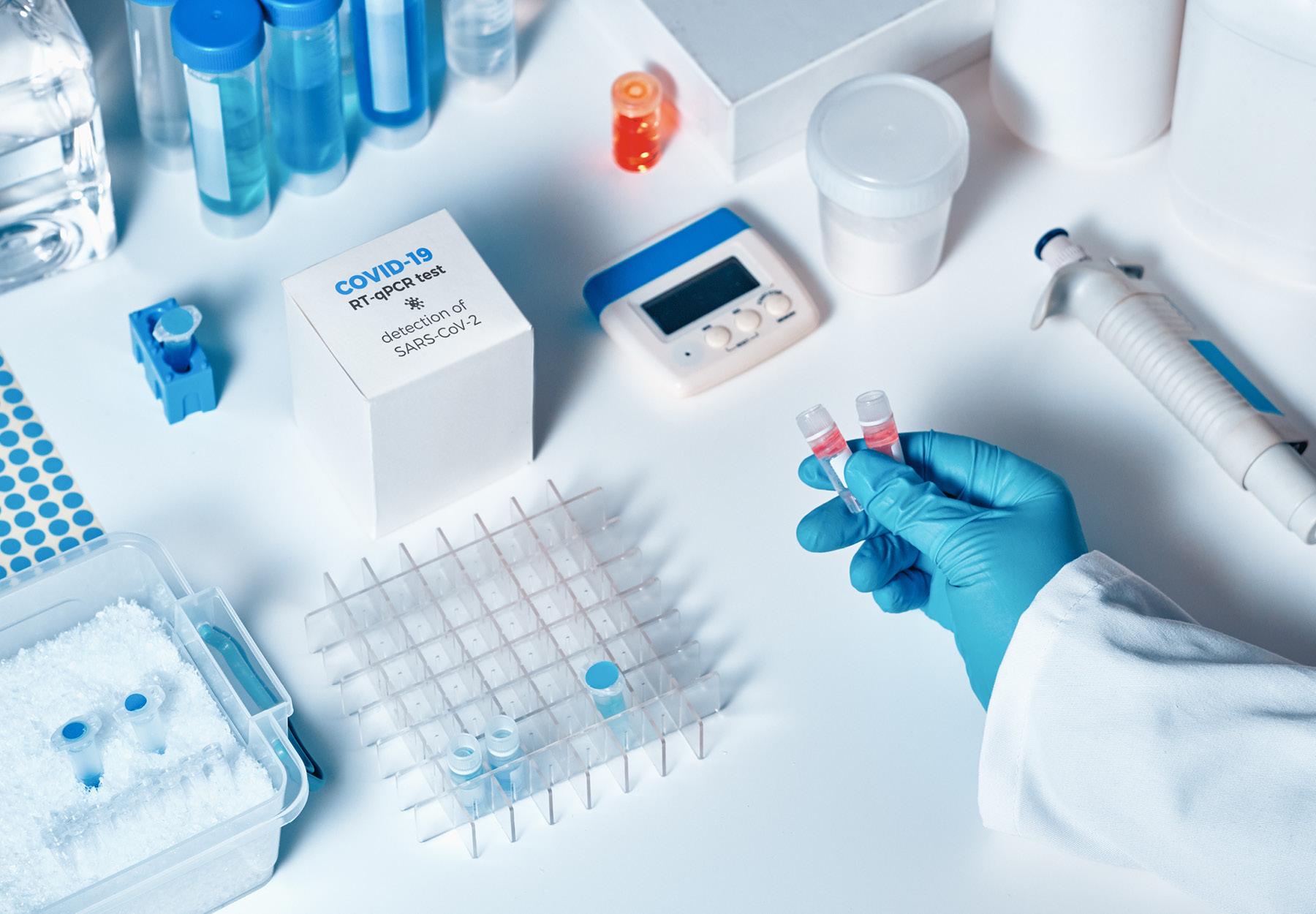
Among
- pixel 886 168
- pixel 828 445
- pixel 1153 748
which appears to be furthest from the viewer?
pixel 886 168

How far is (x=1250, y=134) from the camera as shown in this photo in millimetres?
1421

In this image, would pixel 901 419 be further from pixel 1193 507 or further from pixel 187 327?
pixel 187 327

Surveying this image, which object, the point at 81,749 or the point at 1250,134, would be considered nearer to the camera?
the point at 81,749

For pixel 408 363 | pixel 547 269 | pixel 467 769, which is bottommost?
pixel 467 769

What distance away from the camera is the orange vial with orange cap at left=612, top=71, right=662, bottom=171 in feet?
4.98

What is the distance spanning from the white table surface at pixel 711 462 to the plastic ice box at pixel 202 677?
0.18ft

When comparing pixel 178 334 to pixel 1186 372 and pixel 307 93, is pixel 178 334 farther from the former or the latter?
pixel 1186 372

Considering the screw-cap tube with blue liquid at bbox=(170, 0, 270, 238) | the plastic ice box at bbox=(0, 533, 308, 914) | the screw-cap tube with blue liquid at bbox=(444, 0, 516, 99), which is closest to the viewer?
the plastic ice box at bbox=(0, 533, 308, 914)

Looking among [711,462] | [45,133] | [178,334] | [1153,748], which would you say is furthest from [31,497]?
[1153,748]

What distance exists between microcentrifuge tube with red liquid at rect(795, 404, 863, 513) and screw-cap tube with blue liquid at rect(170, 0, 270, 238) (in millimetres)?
571

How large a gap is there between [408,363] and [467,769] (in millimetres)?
320

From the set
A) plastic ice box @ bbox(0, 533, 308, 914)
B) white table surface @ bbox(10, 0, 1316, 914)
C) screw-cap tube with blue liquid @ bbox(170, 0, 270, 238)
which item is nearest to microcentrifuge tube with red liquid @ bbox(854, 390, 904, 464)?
white table surface @ bbox(10, 0, 1316, 914)

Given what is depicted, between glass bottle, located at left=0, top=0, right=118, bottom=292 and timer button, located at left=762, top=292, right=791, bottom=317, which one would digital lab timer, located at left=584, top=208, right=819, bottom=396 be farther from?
glass bottle, located at left=0, top=0, right=118, bottom=292

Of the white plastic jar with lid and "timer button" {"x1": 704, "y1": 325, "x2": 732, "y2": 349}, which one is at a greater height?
the white plastic jar with lid
